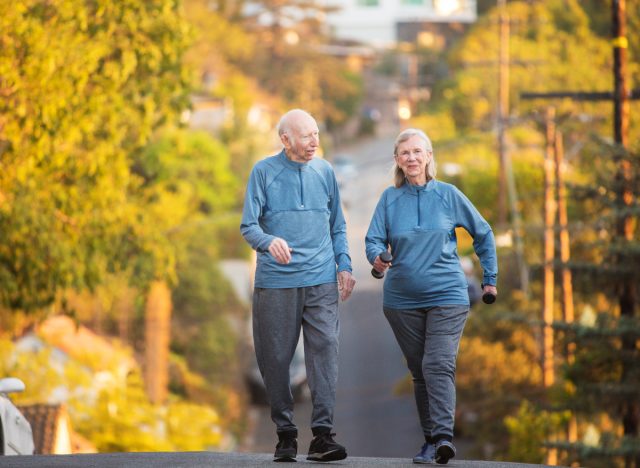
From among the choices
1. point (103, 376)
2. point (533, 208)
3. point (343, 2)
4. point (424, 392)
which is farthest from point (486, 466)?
point (343, 2)

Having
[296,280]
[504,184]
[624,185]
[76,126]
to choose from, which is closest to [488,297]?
[296,280]

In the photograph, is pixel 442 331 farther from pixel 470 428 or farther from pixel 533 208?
pixel 533 208

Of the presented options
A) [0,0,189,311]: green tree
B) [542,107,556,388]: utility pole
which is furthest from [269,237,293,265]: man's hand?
[542,107,556,388]: utility pole

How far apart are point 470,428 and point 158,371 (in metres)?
8.39

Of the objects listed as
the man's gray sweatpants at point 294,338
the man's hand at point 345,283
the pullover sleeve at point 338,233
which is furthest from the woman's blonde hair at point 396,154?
the man's gray sweatpants at point 294,338

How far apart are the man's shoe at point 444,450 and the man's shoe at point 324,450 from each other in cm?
59

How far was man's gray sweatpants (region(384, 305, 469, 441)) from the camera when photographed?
385 inches

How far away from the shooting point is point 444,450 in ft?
31.6

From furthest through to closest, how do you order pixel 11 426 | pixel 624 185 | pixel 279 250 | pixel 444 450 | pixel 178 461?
pixel 624 185, pixel 11 426, pixel 178 461, pixel 444 450, pixel 279 250

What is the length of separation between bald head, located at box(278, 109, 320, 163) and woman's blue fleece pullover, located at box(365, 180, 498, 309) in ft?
1.87

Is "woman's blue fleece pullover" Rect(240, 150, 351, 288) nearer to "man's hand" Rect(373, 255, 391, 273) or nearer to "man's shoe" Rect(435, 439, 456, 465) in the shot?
"man's hand" Rect(373, 255, 391, 273)

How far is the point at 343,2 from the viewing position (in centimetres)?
14312

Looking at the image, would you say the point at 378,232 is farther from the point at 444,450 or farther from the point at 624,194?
the point at 624,194

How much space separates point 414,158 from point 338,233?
2.33ft
